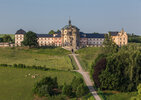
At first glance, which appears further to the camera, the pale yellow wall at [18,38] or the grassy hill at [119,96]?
the pale yellow wall at [18,38]

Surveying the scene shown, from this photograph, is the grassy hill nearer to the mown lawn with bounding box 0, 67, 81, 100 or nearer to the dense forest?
the dense forest

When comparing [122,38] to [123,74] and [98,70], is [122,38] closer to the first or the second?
[123,74]

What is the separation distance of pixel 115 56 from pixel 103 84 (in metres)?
5.64

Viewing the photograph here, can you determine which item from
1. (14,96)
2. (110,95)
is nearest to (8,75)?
(14,96)

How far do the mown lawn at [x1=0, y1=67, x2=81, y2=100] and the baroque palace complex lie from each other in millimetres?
38380

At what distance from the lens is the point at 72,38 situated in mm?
82250

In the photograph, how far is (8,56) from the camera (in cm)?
6322

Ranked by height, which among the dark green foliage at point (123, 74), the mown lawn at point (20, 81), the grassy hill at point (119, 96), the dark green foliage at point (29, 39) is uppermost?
the dark green foliage at point (29, 39)

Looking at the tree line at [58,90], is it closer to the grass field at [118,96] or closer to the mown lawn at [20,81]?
the mown lawn at [20,81]

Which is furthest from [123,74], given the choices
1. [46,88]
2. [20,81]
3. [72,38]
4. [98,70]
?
[72,38]

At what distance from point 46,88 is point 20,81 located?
922cm

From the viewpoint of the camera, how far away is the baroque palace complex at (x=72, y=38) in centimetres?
8212

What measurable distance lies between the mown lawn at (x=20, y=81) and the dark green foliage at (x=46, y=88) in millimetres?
1373

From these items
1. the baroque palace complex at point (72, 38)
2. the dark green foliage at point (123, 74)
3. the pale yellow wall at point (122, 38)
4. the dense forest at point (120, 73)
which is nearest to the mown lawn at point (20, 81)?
the dense forest at point (120, 73)
